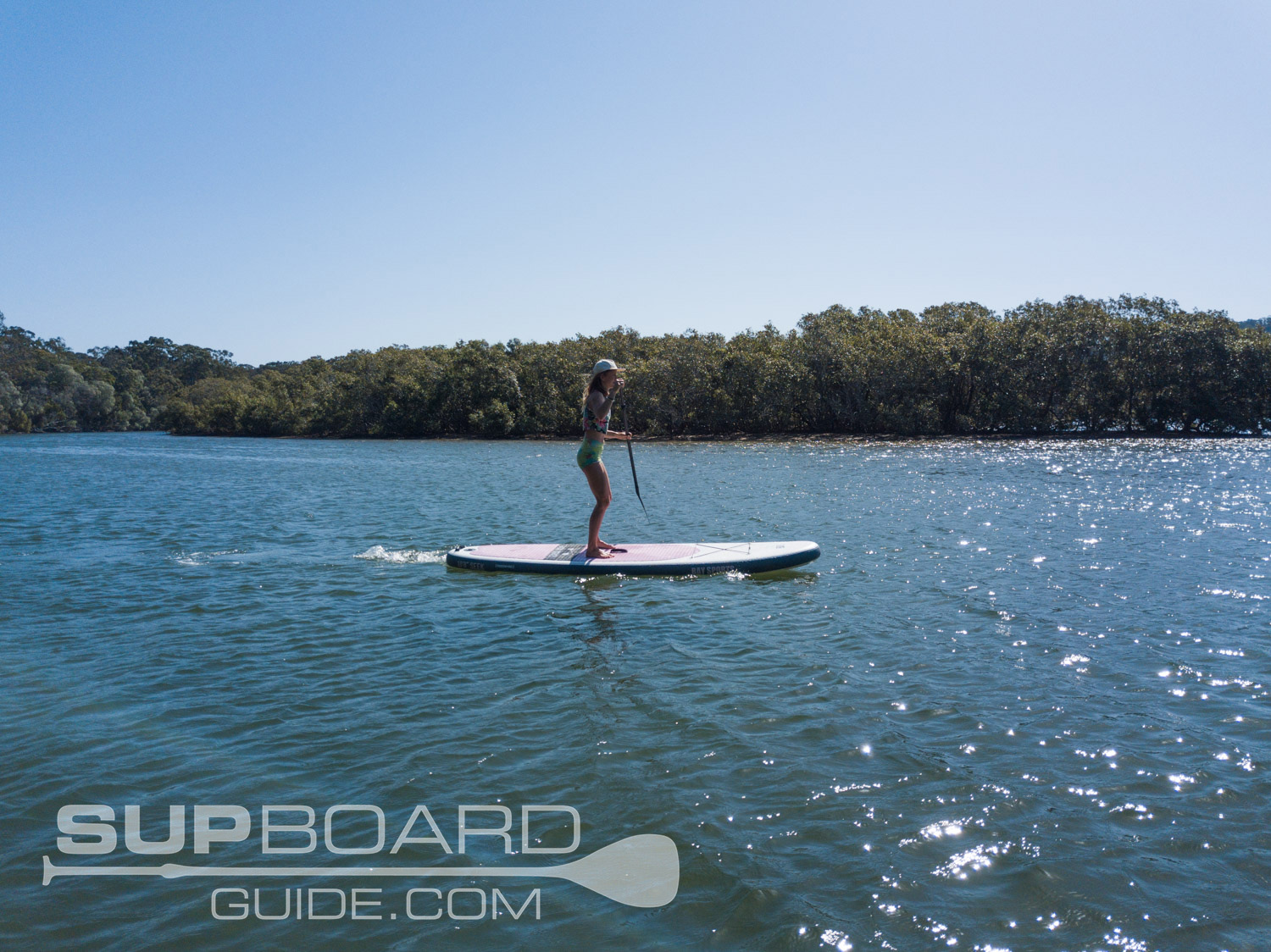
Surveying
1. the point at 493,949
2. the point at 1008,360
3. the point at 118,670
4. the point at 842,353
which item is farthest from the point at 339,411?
the point at 493,949

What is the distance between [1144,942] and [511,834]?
3386 millimetres

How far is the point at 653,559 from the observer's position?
1234cm

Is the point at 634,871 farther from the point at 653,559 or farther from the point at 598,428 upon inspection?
the point at 653,559

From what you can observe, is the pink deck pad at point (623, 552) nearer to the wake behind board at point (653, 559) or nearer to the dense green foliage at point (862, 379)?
the wake behind board at point (653, 559)

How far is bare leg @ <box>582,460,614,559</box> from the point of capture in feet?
39.2

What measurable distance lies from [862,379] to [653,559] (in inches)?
2086

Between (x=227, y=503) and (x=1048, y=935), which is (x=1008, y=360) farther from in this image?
(x=1048, y=935)

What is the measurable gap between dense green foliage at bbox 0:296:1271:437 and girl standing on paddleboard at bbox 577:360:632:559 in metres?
52.0

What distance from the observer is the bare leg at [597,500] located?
12.0 m

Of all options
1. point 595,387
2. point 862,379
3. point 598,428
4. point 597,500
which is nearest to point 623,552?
point 597,500

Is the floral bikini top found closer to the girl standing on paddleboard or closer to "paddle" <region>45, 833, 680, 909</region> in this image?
the girl standing on paddleboard

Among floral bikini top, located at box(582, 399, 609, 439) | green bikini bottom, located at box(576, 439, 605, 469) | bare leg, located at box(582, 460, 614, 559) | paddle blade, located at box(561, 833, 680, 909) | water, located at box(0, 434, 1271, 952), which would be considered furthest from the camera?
bare leg, located at box(582, 460, 614, 559)

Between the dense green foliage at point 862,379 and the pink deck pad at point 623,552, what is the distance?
2008 inches

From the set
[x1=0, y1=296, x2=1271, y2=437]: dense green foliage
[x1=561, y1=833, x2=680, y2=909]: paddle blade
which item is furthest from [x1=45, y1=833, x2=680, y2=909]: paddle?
[x1=0, y1=296, x2=1271, y2=437]: dense green foliage
